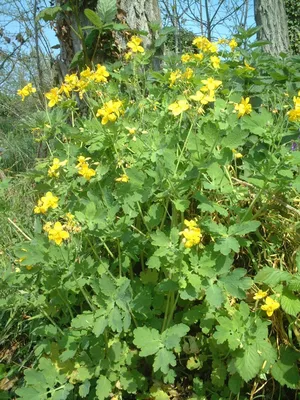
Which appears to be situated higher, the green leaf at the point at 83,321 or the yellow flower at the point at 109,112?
the yellow flower at the point at 109,112

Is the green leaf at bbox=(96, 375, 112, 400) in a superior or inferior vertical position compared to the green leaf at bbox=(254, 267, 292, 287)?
inferior

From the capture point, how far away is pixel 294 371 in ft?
5.45

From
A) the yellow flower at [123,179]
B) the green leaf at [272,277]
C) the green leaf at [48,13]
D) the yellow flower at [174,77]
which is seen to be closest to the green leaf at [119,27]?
the green leaf at [48,13]

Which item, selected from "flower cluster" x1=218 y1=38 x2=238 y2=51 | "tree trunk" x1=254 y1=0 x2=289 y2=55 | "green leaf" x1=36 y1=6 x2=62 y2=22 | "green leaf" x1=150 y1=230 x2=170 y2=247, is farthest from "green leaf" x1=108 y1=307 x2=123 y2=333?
"tree trunk" x1=254 y1=0 x2=289 y2=55

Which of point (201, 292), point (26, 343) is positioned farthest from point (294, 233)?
point (26, 343)

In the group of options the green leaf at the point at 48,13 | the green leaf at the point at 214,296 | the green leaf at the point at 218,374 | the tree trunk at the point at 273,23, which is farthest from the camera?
the tree trunk at the point at 273,23

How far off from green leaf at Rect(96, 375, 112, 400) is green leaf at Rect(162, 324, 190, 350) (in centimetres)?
27

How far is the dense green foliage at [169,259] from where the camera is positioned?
1593 millimetres

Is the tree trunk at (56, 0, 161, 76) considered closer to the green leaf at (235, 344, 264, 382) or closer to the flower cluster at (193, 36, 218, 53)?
the flower cluster at (193, 36, 218, 53)

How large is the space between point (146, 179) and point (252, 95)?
3.18 ft

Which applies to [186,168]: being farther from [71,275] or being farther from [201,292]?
[71,275]

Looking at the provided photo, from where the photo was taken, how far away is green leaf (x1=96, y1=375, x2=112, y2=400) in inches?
65.6

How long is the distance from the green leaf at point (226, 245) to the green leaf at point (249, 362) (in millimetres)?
333

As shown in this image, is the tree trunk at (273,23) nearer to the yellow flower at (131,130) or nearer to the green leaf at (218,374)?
the yellow flower at (131,130)
